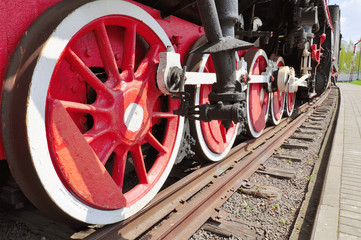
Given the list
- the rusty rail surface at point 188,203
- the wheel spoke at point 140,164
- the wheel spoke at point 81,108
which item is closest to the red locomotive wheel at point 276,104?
the rusty rail surface at point 188,203

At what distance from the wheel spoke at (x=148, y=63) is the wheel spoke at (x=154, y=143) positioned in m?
0.41

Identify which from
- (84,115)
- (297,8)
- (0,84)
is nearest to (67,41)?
(0,84)

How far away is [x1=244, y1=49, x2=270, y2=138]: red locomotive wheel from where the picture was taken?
3.43m

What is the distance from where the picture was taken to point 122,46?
5.61ft

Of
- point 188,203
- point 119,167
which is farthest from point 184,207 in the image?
point 119,167

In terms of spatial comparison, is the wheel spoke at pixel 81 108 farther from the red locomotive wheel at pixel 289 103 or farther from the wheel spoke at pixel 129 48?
the red locomotive wheel at pixel 289 103

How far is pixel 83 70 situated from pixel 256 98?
2.88 m

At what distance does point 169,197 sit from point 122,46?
1091 millimetres

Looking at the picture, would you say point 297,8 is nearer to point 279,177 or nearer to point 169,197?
point 279,177

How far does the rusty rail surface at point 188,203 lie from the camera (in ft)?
4.90

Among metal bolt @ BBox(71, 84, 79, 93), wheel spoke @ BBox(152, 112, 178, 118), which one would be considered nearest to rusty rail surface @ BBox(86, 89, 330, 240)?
wheel spoke @ BBox(152, 112, 178, 118)

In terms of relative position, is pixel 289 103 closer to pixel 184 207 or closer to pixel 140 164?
pixel 184 207

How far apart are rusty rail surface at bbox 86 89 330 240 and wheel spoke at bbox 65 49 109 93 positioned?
0.78 m

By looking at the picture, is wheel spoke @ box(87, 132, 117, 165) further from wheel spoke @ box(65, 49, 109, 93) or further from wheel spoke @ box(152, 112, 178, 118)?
wheel spoke @ box(152, 112, 178, 118)
